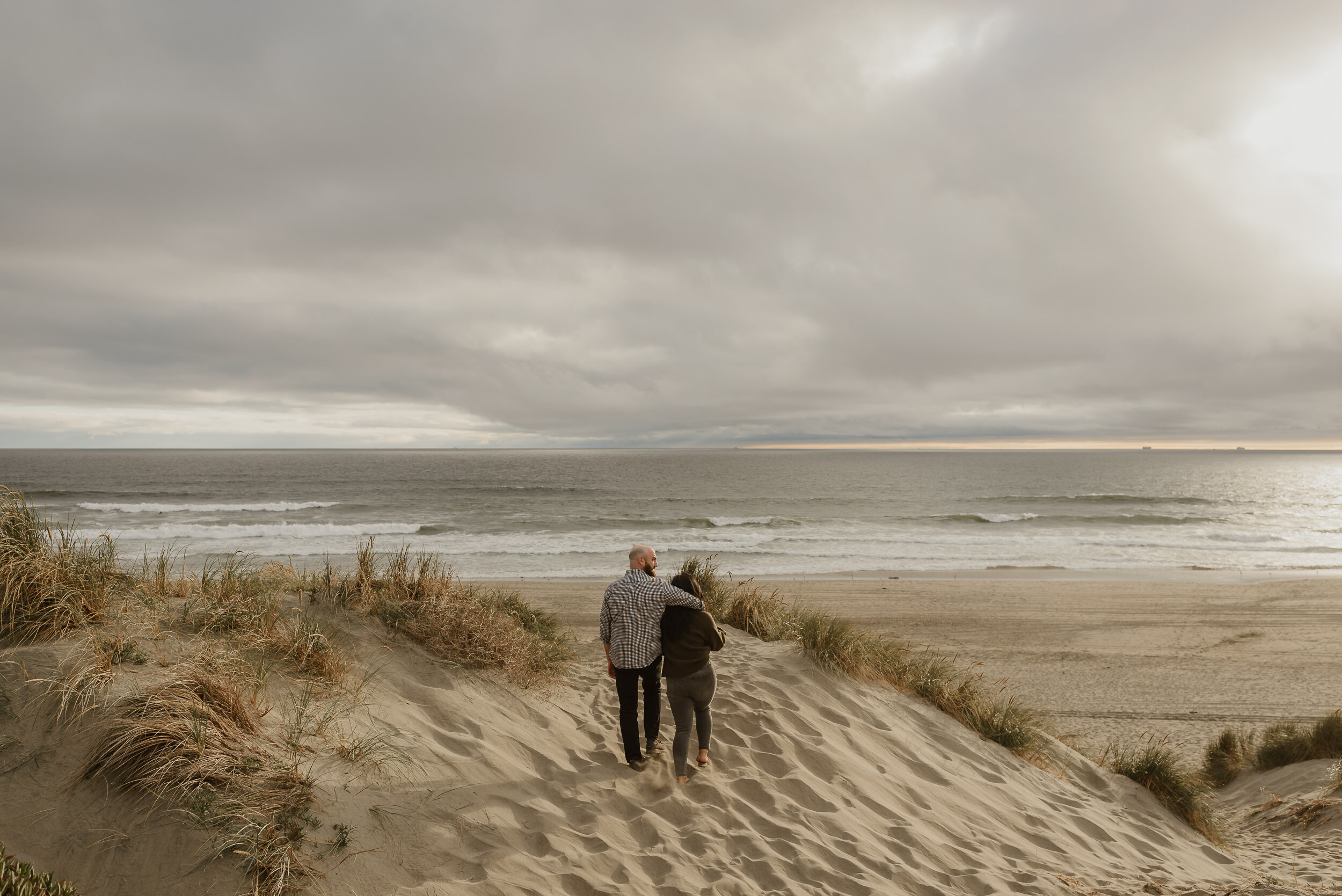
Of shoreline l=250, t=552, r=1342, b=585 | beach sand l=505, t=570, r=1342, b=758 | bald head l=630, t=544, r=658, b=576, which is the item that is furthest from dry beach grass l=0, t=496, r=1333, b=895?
shoreline l=250, t=552, r=1342, b=585

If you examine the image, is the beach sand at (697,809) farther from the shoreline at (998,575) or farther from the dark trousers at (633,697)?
the shoreline at (998,575)

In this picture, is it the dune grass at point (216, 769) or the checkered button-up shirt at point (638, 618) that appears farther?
the checkered button-up shirt at point (638, 618)

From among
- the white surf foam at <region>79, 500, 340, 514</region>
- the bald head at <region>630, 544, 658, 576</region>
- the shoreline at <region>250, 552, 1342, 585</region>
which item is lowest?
the shoreline at <region>250, 552, 1342, 585</region>

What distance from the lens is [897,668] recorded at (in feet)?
27.2

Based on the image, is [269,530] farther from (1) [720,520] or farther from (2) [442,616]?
(2) [442,616]

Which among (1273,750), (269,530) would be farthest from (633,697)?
(269,530)

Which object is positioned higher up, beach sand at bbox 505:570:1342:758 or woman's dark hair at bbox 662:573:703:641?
woman's dark hair at bbox 662:573:703:641

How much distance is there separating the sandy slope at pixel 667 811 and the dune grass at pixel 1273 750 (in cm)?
239

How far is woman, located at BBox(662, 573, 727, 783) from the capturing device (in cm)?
514

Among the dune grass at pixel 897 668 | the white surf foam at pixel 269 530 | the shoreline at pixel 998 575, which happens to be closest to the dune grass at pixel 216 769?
the dune grass at pixel 897 668

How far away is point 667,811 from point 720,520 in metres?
35.7

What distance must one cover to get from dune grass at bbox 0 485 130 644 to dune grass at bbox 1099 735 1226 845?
10074 millimetres

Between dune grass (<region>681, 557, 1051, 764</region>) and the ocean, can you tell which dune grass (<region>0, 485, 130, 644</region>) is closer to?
dune grass (<region>681, 557, 1051, 764</region>)

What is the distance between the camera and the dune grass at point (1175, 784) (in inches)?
253
